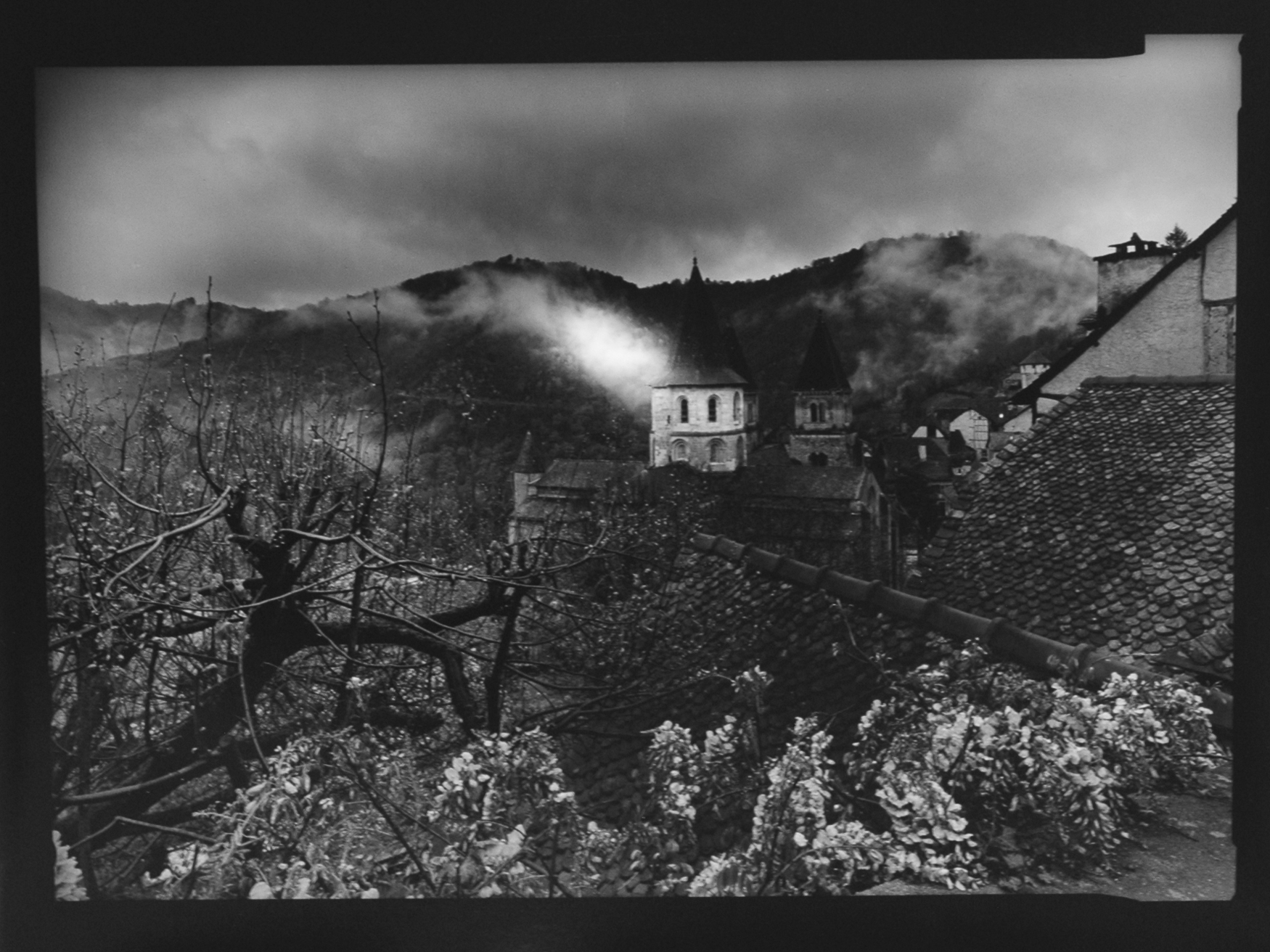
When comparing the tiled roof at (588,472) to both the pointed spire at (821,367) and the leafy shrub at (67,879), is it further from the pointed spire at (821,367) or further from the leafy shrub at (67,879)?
the leafy shrub at (67,879)

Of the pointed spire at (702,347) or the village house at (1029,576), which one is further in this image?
the pointed spire at (702,347)

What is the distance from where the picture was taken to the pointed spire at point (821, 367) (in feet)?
11.3

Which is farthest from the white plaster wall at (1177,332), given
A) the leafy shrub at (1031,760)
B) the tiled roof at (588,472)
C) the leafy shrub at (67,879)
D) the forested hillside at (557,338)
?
the leafy shrub at (67,879)

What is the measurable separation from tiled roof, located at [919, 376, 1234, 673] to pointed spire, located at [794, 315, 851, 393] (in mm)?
664

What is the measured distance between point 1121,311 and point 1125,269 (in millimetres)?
153

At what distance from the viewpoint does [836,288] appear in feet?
11.2

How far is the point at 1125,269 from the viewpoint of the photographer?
339 cm

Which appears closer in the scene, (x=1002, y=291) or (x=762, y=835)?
(x=762, y=835)

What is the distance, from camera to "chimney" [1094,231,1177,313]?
11.0ft

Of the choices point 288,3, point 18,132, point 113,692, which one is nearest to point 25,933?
point 113,692

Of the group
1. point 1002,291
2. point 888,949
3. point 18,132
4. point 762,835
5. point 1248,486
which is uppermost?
point 18,132

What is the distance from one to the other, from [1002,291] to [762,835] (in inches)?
84.8

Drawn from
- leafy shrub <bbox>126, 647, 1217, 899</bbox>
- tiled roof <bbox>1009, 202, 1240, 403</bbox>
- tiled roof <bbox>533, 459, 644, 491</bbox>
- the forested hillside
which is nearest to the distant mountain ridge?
the forested hillside

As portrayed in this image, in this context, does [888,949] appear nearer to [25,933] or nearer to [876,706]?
[876,706]
